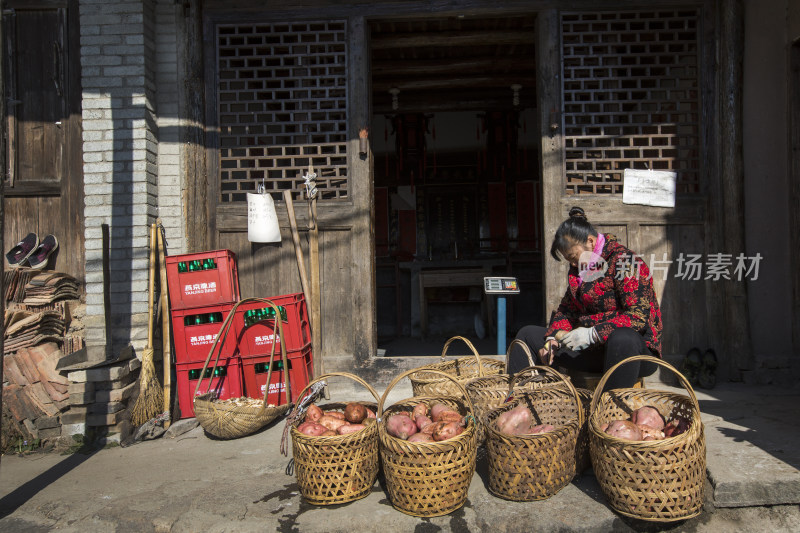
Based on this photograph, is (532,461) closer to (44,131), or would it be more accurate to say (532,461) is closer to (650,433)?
(650,433)

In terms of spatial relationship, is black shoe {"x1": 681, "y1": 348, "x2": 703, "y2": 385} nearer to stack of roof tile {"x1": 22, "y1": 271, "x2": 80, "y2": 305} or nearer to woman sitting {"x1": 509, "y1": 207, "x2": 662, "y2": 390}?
woman sitting {"x1": 509, "y1": 207, "x2": 662, "y2": 390}

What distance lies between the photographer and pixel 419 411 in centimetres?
324

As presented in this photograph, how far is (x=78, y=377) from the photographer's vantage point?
4555 mm

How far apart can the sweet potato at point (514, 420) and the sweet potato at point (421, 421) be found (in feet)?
1.27

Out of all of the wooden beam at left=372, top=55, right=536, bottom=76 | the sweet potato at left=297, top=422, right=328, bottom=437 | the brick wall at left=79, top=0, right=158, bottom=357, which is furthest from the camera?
the wooden beam at left=372, top=55, right=536, bottom=76

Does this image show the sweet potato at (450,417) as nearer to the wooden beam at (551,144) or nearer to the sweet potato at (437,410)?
the sweet potato at (437,410)

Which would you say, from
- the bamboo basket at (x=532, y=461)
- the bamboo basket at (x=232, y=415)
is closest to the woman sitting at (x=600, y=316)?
the bamboo basket at (x=532, y=461)

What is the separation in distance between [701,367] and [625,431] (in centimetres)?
296

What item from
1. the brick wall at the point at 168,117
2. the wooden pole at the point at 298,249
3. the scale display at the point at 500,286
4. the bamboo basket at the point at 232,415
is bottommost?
the bamboo basket at the point at 232,415

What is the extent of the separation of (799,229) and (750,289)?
692 millimetres

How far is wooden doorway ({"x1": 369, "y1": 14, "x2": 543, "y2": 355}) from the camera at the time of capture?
8.70m

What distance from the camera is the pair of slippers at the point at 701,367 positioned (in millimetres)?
5117

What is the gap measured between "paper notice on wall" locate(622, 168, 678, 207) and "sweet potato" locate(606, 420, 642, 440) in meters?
3.03

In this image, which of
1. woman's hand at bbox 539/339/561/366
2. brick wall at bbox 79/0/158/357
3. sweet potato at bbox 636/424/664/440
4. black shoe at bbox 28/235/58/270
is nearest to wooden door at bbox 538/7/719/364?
woman's hand at bbox 539/339/561/366
